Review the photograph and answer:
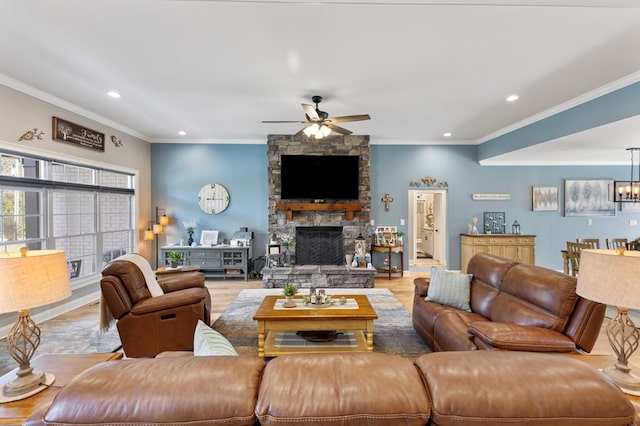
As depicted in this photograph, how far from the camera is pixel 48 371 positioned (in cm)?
150

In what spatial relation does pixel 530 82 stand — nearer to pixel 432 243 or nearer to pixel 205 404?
pixel 205 404

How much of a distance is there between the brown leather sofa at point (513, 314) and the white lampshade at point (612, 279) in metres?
0.74

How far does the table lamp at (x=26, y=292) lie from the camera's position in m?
1.26

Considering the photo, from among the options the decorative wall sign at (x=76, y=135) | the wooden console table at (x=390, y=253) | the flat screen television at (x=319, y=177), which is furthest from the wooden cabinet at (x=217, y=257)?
the wooden console table at (x=390, y=253)

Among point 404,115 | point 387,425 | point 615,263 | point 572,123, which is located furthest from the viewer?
point 404,115

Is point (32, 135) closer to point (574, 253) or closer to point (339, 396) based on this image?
point (339, 396)

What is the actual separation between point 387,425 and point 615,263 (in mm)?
1271

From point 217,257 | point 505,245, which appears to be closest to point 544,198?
point 505,245

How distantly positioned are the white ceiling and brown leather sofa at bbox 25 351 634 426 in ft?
6.75

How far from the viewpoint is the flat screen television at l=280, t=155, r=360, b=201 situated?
6047mm

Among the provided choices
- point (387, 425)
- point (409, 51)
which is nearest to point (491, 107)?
point (409, 51)

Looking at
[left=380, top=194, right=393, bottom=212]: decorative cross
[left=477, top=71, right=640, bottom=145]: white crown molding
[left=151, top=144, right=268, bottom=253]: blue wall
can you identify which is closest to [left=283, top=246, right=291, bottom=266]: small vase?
[left=151, top=144, right=268, bottom=253]: blue wall

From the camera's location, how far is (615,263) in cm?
131

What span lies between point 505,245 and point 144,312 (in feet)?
21.4
